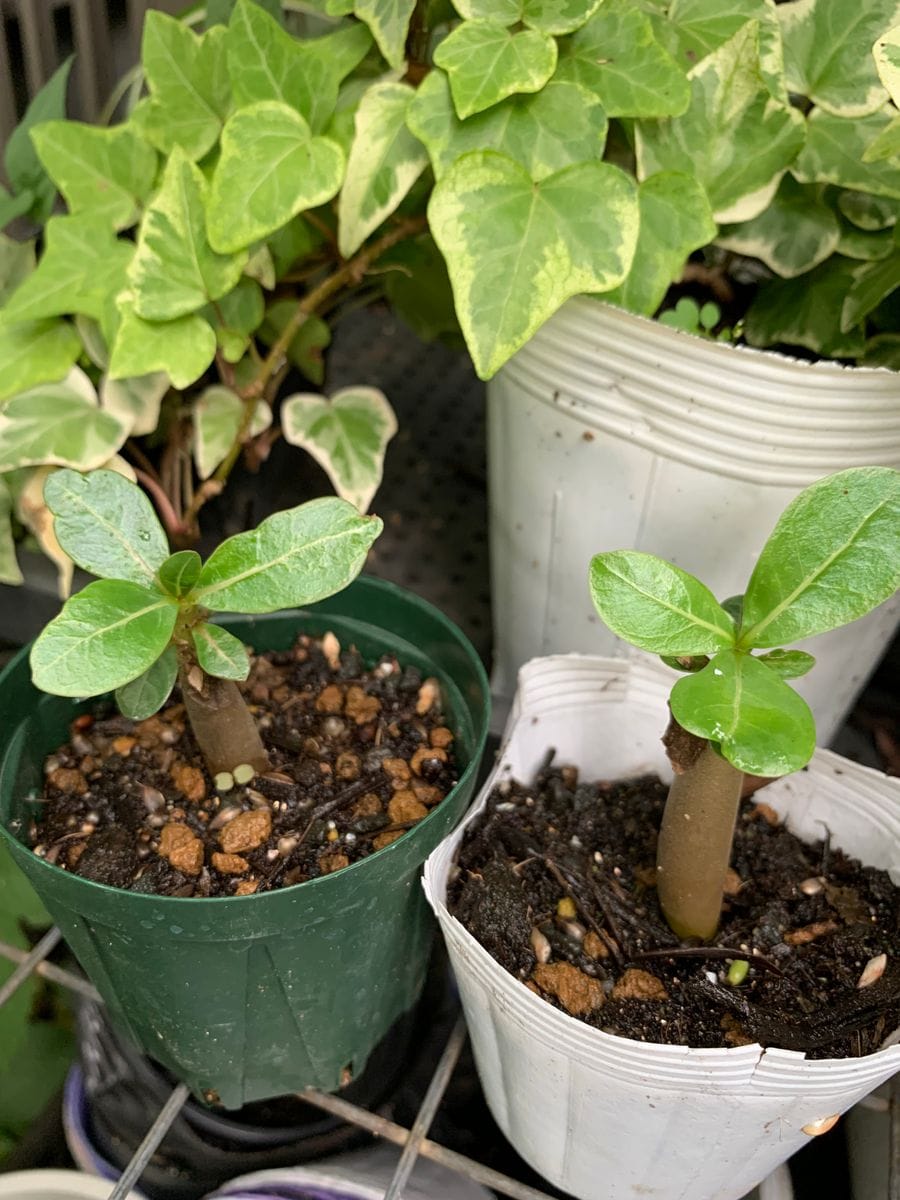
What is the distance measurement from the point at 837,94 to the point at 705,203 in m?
0.11

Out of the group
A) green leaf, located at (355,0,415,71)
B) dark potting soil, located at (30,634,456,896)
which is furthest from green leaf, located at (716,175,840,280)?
dark potting soil, located at (30,634,456,896)

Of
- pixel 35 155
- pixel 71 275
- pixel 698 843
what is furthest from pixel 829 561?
pixel 35 155

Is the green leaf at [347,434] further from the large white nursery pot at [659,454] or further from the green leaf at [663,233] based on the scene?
the green leaf at [663,233]

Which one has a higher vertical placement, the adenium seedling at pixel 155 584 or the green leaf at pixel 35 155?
the green leaf at pixel 35 155

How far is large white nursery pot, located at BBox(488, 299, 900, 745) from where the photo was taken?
52 centimetres

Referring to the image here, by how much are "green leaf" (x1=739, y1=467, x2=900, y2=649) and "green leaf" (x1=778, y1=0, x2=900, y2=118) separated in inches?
10.6

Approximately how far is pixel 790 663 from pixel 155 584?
0.91 feet

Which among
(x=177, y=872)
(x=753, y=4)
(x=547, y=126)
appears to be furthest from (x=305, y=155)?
(x=177, y=872)

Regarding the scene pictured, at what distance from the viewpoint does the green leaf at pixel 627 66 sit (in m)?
0.52

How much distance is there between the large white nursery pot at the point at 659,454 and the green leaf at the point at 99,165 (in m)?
0.27

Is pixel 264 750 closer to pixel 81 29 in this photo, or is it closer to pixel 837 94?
pixel 837 94

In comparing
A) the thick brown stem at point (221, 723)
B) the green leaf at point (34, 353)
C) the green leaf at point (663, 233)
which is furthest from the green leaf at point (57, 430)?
the green leaf at point (663, 233)

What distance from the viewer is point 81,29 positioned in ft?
2.47

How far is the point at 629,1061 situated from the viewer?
40 centimetres
